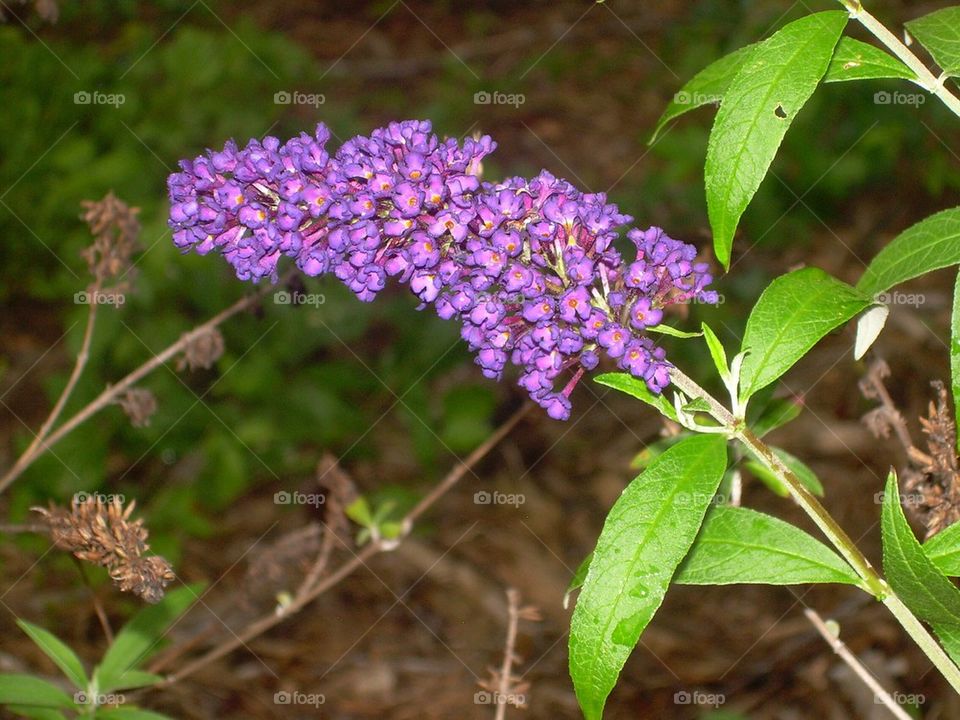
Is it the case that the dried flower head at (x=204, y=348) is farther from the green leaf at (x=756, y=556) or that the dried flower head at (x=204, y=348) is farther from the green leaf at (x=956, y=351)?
the green leaf at (x=956, y=351)

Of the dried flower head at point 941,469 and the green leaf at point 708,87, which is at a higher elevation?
the green leaf at point 708,87

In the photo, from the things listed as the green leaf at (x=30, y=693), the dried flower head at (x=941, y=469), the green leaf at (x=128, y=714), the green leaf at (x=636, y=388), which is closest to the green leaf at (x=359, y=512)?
the green leaf at (x=128, y=714)

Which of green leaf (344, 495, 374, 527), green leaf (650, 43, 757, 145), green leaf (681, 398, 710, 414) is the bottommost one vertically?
green leaf (681, 398, 710, 414)

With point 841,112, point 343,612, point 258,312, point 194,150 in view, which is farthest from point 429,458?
point 841,112

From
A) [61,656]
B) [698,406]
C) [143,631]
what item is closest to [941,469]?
[698,406]

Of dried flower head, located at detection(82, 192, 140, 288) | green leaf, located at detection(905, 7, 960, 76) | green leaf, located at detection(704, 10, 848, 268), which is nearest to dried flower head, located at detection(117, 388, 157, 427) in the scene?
dried flower head, located at detection(82, 192, 140, 288)

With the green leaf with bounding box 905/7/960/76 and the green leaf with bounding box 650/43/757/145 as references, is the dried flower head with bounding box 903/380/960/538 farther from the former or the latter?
the green leaf with bounding box 650/43/757/145
